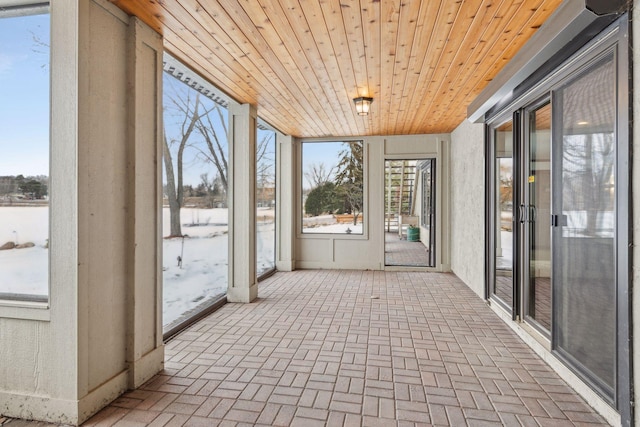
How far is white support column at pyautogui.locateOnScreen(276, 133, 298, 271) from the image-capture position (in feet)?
22.1

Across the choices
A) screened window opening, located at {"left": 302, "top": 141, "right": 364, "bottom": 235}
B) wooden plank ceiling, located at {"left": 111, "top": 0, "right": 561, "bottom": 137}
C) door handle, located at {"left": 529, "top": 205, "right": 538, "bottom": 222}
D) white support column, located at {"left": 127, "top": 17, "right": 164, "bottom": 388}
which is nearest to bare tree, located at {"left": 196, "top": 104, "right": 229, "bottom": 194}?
wooden plank ceiling, located at {"left": 111, "top": 0, "right": 561, "bottom": 137}

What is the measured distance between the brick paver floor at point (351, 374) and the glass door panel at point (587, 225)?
0.35 metres

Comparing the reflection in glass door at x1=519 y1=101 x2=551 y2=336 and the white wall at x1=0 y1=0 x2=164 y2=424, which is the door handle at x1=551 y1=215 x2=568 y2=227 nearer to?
the reflection in glass door at x1=519 y1=101 x2=551 y2=336

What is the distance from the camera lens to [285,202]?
22.3 feet

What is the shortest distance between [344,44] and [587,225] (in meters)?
2.24

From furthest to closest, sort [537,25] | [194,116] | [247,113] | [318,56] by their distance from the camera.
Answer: [247,113] → [194,116] → [318,56] → [537,25]

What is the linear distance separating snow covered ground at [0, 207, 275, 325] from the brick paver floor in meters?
0.37

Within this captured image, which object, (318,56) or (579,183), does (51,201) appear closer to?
(318,56)

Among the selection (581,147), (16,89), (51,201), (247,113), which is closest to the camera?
(51,201)

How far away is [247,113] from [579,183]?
366 centimetres

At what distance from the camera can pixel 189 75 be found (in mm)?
3521

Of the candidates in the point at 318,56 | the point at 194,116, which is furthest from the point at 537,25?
the point at 194,116

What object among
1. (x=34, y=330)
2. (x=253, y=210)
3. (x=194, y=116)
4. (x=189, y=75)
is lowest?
(x=34, y=330)

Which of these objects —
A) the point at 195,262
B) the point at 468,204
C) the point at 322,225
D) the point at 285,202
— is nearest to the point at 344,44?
the point at 195,262
